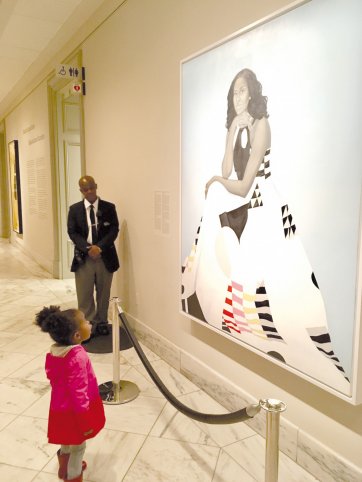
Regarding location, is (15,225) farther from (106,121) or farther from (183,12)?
(183,12)

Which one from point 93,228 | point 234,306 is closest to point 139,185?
point 93,228

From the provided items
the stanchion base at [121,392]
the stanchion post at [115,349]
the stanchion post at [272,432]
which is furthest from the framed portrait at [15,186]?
the stanchion post at [272,432]

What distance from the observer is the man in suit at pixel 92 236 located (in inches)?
183

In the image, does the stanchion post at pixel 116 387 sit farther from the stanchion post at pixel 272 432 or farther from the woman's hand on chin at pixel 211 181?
the stanchion post at pixel 272 432

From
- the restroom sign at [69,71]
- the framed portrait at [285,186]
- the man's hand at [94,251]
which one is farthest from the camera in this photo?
the restroom sign at [69,71]

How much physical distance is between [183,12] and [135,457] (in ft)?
11.6

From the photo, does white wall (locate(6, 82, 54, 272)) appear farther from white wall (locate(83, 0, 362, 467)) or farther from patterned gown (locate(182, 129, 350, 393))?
patterned gown (locate(182, 129, 350, 393))

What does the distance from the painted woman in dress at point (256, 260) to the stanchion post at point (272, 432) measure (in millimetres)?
653

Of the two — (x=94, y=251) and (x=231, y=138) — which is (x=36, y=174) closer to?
(x=94, y=251)

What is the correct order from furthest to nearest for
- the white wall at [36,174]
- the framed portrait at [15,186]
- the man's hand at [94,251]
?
the framed portrait at [15,186], the white wall at [36,174], the man's hand at [94,251]

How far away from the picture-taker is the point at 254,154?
8.55 ft

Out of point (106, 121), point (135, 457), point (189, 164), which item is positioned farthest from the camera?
point (106, 121)

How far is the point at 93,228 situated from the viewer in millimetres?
4707

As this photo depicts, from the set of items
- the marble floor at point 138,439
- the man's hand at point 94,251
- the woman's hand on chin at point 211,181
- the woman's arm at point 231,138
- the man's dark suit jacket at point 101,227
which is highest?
the woman's arm at point 231,138
